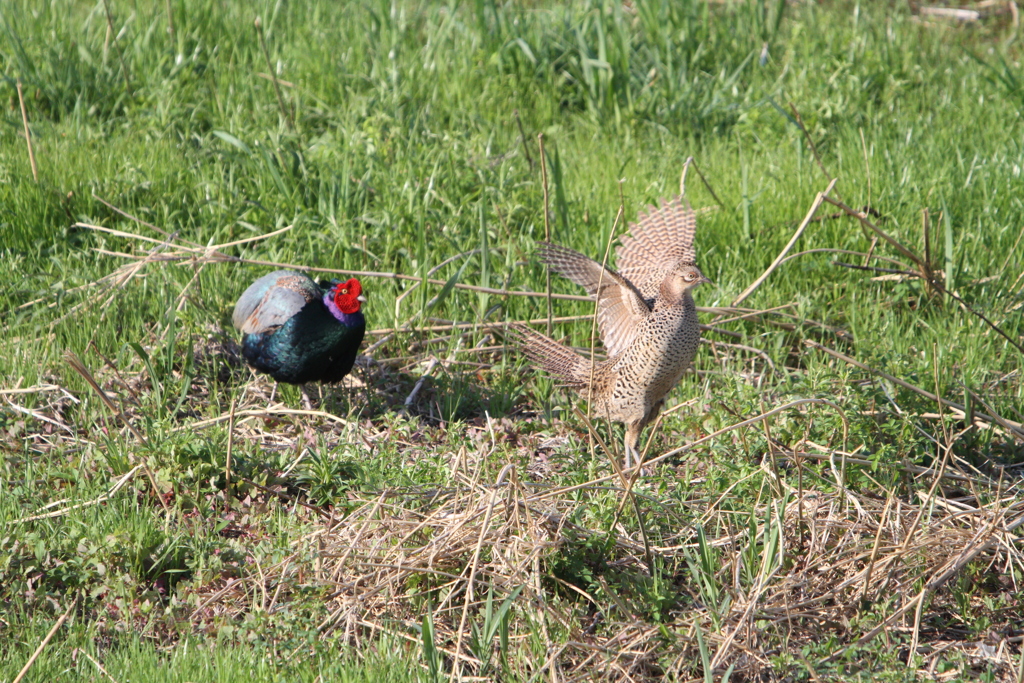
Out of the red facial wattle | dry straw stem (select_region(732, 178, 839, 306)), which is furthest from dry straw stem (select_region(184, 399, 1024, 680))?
the red facial wattle

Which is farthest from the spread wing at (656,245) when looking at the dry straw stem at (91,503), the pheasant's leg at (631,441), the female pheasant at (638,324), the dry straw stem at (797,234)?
the dry straw stem at (91,503)

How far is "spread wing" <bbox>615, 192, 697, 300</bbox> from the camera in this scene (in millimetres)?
4473

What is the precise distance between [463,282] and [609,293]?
1.03 meters

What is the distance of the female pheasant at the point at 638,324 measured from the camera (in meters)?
4.09

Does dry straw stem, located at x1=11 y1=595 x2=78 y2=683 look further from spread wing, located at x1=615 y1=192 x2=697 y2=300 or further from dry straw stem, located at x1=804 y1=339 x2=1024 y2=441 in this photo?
dry straw stem, located at x1=804 y1=339 x2=1024 y2=441

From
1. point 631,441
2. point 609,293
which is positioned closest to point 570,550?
point 631,441

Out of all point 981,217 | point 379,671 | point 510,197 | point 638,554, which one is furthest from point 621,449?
point 981,217

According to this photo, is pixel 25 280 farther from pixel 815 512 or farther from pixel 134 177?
pixel 815 512

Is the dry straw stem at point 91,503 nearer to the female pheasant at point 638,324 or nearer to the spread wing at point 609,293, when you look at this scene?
the female pheasant at point 638,324

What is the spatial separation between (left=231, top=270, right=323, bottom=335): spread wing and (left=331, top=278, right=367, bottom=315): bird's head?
0.52 ft

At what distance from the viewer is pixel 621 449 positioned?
4.77 metres

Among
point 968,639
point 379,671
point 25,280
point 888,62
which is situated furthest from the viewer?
point 888,62

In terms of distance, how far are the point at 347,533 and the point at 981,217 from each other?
12.6ft

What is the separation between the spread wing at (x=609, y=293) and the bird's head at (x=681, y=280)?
0.13m
